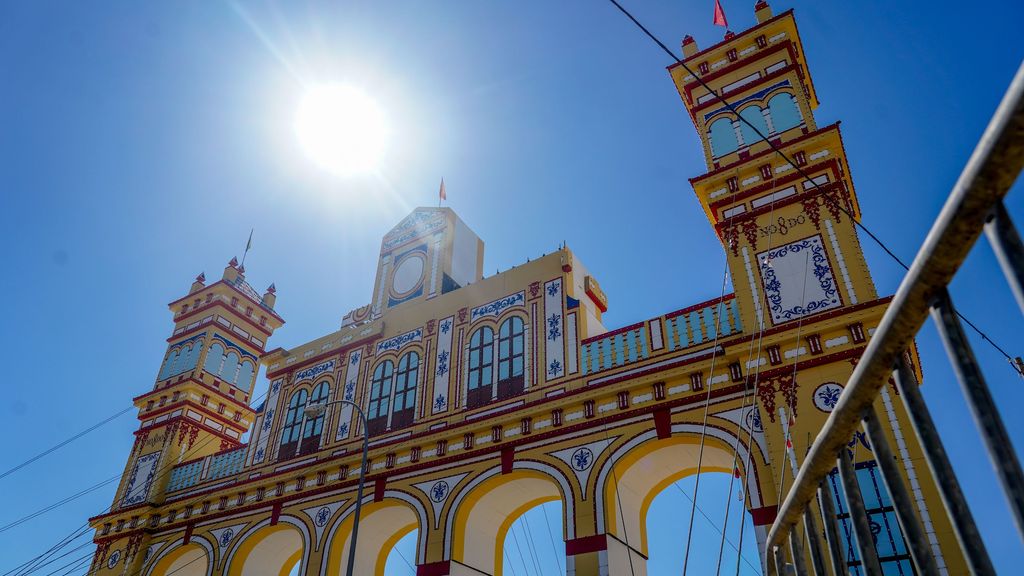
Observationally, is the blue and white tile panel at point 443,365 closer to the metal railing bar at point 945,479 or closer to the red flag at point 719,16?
the red flag at point 719,16

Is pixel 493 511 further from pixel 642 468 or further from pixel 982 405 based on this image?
pixel 982 405

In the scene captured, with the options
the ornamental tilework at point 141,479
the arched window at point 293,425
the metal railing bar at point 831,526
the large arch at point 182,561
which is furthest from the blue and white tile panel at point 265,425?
the metal railing bar at point 831,526

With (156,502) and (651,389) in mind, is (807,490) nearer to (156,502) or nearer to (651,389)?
(651,389)

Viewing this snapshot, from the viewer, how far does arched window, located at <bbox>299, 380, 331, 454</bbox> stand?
2014 cm

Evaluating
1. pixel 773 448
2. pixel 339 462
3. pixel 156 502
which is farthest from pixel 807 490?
pixel 156 502

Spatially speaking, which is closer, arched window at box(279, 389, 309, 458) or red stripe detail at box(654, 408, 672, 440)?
red stripe detail at box(654, 408, 672, 440)

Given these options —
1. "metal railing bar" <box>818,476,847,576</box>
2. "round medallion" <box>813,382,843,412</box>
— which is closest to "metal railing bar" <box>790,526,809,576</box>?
"metal railing bar" <box>818,476,847,576</box>

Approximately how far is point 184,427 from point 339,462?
8.89 metres

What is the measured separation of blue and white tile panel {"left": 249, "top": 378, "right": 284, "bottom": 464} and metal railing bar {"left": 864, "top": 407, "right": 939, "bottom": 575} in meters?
20.4

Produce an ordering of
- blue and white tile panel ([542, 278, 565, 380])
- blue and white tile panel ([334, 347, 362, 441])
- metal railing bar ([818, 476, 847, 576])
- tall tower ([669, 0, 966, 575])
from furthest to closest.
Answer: blue and white tile panel ([334, 347, 362, 441]) → blue and white tile panel ([542, 278, 565, 380]) → tall tower ([669, 0, 966, 575]) → metal railing bar ([818, 476, 847, 576])

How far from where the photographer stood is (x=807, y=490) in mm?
3326

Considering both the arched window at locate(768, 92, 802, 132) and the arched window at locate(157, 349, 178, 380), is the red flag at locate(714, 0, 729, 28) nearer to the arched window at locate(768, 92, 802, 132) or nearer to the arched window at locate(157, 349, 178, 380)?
the arched window at locate(768, 92, 802, 132)

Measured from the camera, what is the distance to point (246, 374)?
91.6 ft

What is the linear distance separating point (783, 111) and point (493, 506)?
11098 mm
